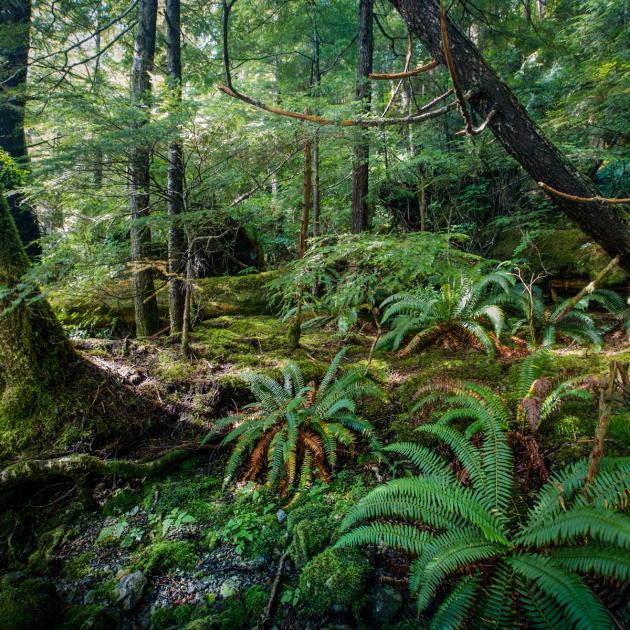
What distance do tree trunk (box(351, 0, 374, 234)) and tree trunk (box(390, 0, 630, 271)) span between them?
3.10m

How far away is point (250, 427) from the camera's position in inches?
130

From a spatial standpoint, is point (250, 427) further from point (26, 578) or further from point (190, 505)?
point (26, 578)

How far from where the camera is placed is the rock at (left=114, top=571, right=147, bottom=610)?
2285mm

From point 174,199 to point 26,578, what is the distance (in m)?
4.12

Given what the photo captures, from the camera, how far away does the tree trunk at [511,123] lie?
3311mm

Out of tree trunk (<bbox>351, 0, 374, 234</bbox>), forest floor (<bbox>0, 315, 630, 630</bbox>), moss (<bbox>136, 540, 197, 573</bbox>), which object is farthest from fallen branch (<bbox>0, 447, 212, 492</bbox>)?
tree trunk (<bbox>351, 0, 374, 234</bbox>)

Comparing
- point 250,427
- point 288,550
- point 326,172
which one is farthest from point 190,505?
point 326,172

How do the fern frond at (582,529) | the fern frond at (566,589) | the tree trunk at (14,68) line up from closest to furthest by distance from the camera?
1. the fern frond at (566,589)
2. the fern frond at (582,529)
3. the tree trunk at (14,68)

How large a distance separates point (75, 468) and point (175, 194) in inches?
133

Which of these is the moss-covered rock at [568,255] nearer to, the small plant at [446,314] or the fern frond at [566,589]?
the small plant at [446,314]

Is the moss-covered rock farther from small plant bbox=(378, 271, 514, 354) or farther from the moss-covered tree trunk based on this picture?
the moss-covered tree trunk

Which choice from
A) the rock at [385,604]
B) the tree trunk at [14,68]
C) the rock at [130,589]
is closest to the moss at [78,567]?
the rock at [130,589]

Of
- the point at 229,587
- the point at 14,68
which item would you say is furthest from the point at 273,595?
the point at 14,68

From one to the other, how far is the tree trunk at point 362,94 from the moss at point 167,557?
6.06 metres
